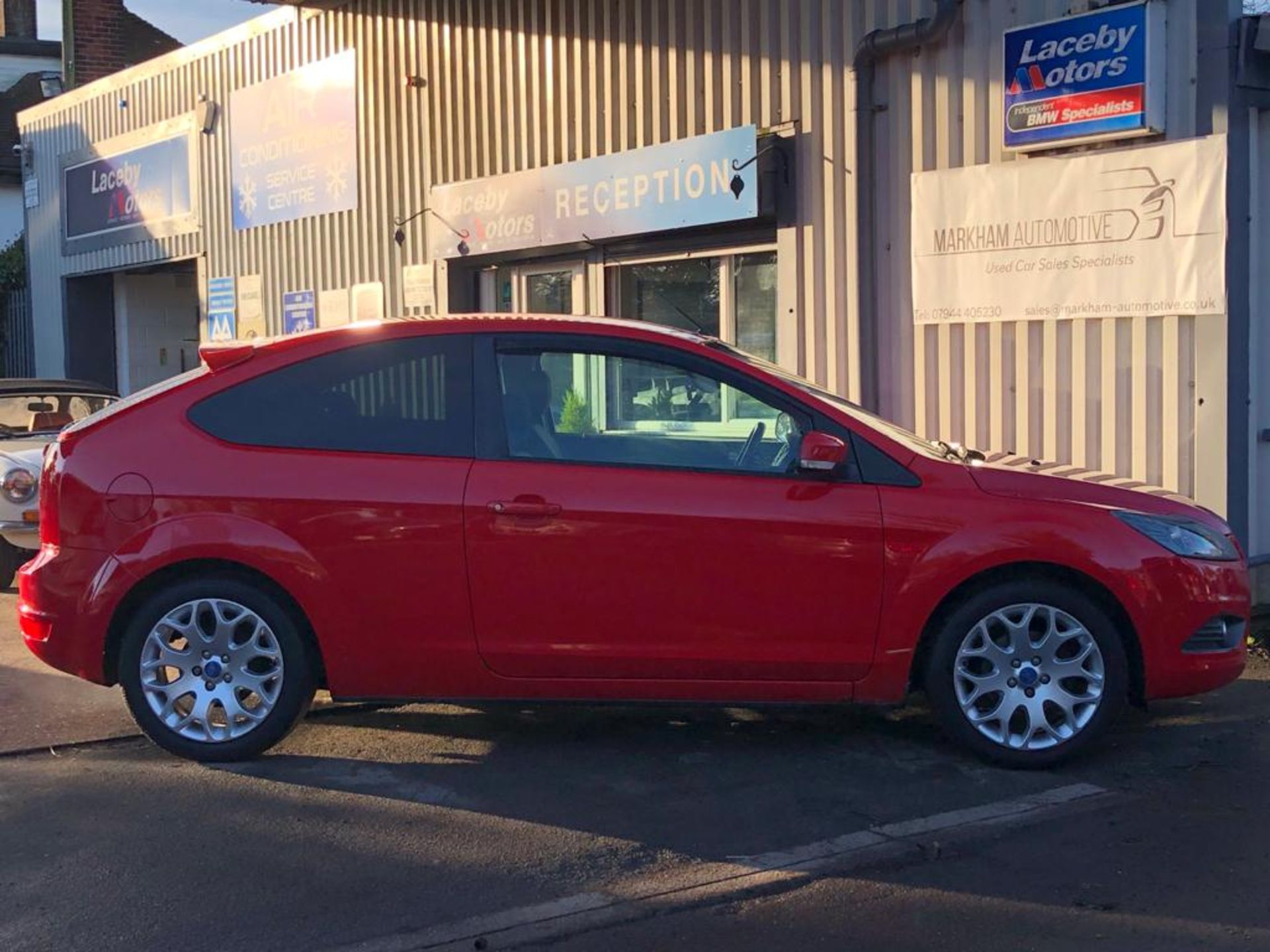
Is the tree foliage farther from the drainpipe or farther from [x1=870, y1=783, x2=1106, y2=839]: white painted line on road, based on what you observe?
[x1=870, y1=783, x2=1106, y2=839]: white painted line on road

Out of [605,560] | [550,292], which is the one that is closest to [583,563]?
[605,560]

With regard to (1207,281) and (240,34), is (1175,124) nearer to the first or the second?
(1207,281)

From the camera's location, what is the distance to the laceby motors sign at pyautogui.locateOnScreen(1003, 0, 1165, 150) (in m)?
7.85

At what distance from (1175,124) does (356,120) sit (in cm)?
856

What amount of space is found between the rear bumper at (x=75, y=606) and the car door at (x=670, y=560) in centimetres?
145

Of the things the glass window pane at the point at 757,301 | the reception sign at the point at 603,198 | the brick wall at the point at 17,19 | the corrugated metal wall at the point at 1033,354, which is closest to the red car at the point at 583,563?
the corrugated metal wall at the point at 1033,354

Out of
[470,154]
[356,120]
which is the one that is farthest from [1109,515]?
[356,120]

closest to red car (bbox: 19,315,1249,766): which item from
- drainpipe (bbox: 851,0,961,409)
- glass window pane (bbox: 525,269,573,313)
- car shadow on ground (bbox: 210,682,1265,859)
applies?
car shadow on ground (bbox: 210,682,1265,859)

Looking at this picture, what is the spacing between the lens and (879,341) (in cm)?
963

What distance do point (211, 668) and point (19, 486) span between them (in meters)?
4.69

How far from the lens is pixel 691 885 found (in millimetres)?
4430

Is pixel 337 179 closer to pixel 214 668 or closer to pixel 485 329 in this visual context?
pixel 485 329

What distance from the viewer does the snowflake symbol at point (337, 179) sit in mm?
14289

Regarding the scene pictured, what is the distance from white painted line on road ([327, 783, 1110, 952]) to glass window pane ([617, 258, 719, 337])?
6.31 metres
